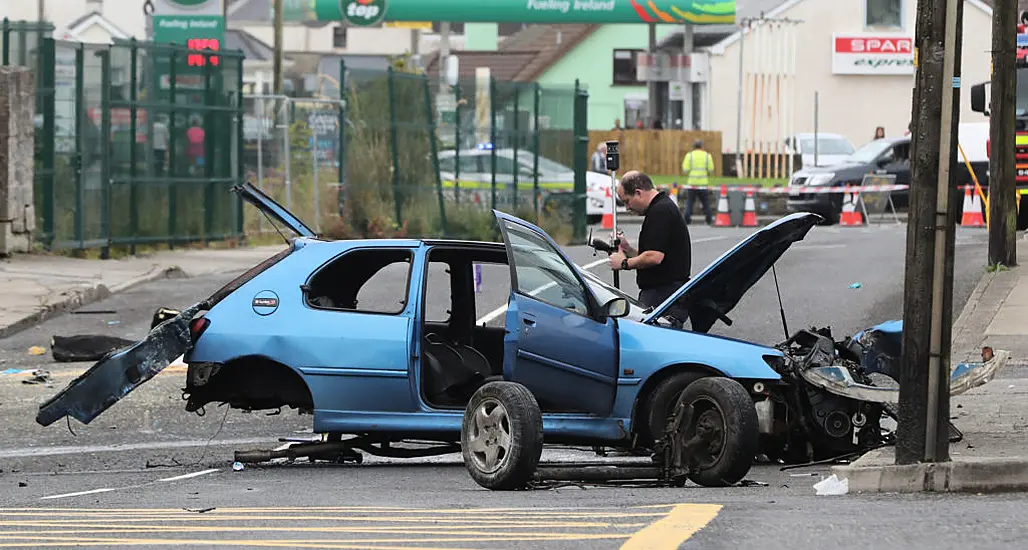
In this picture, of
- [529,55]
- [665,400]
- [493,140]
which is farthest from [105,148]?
[529,55]

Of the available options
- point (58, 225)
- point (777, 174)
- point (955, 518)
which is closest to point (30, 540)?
point (955, 518)

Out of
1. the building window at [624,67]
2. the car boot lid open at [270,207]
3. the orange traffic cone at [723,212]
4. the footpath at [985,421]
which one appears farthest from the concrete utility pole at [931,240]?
the building window at [624,67]

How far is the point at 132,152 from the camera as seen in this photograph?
2367 cm

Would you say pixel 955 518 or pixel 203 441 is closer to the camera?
pixel 955 518

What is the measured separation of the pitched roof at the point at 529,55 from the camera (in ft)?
240

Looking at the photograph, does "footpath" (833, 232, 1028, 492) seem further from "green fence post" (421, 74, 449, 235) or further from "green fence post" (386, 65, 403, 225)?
"green fence post" (386, 65, 403, 225)

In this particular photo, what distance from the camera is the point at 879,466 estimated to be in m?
8.93

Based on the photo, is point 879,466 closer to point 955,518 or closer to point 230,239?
point 955,518

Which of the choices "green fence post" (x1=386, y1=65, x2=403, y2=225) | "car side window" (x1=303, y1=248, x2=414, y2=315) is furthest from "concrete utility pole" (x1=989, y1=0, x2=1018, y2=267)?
"car side window" (x1=303, y1=248, x2=414, y2=315)

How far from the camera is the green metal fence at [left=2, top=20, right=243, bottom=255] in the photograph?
22.1 meters

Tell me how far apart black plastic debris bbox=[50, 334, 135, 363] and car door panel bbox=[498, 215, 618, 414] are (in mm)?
5876

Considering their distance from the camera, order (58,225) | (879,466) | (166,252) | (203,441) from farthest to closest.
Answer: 1. (166,252)
2. (58,225)
3. (203,441)
4. (879,466)

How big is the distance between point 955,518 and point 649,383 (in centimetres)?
237

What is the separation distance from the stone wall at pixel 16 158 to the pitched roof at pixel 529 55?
166 feet
